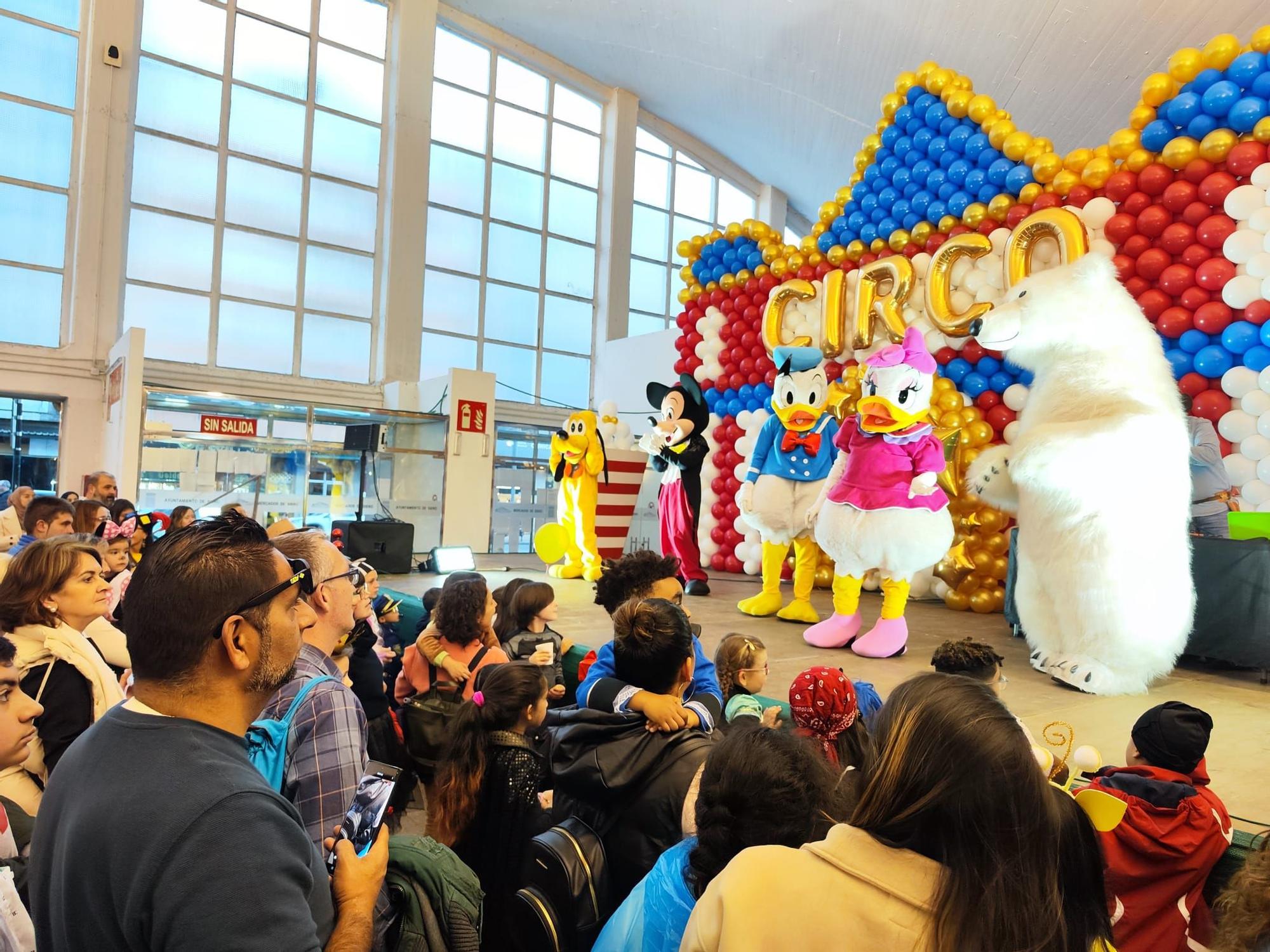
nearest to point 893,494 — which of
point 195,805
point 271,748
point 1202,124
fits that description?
point 1202,124

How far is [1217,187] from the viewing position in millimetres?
4617

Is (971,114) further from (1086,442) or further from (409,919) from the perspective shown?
(409,919)

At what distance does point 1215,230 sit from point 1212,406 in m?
0.97

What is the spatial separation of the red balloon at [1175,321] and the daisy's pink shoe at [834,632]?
2.61 meters

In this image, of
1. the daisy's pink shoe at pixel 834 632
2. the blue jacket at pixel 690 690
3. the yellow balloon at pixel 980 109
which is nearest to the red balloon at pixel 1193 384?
the yellow balloon at pixel 980 109

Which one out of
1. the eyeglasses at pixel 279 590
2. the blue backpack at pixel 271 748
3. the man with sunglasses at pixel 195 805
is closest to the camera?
the man with sunglasses at pixel 195 805

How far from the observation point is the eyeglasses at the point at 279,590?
3.06 ft

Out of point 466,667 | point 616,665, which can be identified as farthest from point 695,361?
point 616,665

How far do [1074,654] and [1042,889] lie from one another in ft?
10.1

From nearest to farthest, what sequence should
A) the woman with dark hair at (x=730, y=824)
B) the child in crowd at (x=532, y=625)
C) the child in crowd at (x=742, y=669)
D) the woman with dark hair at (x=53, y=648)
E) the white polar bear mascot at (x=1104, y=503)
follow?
the woman with dark hair at (x=730, y=824), the woman with dark hair at (x=53, y=648), the child in crowd at (x=742, y=669), the child in crowd at (x=532, y=625), the white polar bear mascot at (x=1104, y=503)

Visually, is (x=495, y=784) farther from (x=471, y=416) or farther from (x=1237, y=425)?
(x=471, y=416)

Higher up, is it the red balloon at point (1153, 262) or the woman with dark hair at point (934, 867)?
the red balloon at point (1153, 262)

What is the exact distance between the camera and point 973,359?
5.99 meters

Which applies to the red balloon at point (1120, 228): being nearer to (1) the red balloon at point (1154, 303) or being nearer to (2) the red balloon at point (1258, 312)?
(1) the red balloon at point (1154, 303)
